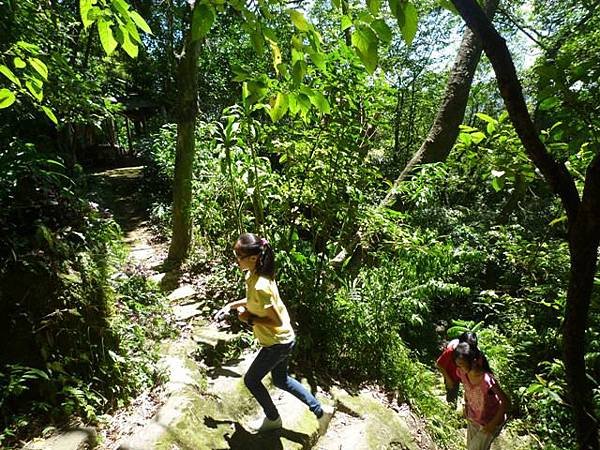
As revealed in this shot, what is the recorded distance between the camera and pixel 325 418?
3.59 meters

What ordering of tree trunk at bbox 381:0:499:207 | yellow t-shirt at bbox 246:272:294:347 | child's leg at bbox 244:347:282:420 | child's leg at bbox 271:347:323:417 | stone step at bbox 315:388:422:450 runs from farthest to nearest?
tree trunk at bbox 381:0:499:207 < stone step at bbox 315:388:422:450 < child's leg at bbox 271:347:323:417 < child's leg at bbox 244:347:282:420 < yellow t-shirt at bbox 246:272:294:347

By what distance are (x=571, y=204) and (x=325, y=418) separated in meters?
3.09

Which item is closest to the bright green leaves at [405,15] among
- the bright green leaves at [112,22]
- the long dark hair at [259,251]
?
the bright green leaves at [112,22]

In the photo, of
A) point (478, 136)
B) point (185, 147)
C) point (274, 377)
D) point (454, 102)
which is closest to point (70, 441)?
point (274, 377)

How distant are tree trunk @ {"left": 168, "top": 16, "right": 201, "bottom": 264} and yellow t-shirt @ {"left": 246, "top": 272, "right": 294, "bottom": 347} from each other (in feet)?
9.59

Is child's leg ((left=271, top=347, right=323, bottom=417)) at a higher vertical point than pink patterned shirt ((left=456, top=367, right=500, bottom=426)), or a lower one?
lower

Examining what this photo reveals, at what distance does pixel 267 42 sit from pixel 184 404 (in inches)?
108

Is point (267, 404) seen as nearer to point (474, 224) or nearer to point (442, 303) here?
point (442, 303)

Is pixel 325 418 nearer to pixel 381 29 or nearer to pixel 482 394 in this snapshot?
pixel 482 394

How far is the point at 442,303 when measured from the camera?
7.91m

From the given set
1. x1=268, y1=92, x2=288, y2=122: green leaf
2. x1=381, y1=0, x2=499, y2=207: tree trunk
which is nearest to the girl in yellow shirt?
x1=268, y1=92, x2=288, y2=122: green leaf

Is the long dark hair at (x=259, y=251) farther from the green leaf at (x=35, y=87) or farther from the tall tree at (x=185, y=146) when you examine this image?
the tall tree at (x=185, y=146)

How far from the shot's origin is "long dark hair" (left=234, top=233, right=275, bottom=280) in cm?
276

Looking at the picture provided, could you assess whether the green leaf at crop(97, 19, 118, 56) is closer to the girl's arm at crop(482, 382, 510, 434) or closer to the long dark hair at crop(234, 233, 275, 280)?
the long dark hair at crop(234, 233, 275, 280)
